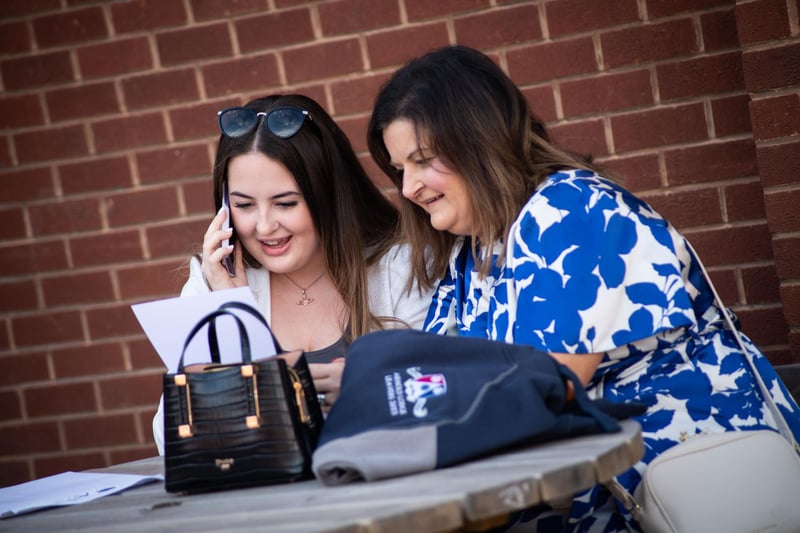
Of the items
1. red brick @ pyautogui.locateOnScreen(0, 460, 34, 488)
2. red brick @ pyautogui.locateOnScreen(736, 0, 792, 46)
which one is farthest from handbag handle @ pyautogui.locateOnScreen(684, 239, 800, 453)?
red brick @ pyautogui.locateOnScreen(0, 460, 34, 488)

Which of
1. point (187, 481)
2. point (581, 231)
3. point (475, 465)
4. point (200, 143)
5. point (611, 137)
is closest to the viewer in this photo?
point (475, 465)

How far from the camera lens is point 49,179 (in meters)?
3.87

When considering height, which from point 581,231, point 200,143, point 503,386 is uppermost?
point 200,143

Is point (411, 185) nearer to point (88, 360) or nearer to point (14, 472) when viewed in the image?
point (88, 360)

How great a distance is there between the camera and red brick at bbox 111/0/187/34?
370cm

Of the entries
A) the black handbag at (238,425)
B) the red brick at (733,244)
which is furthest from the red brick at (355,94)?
the black handbag at (238,425)

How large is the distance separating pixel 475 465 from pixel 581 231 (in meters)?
0.72

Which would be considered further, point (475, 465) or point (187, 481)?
point (187, 481)

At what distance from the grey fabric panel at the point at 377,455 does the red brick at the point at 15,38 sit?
9.04 feet

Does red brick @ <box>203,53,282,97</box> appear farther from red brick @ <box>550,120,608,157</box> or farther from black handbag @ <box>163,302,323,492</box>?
black handbag @ <box>163,302,323,492</box>

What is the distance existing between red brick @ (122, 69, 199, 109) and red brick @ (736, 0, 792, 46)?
193 centimetres

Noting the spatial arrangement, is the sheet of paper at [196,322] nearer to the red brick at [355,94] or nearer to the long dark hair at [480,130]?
the long dark hair at [480,130]

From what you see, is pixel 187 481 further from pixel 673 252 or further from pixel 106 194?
pixel 106 194

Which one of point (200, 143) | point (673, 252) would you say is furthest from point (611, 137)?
point (200, 143)
